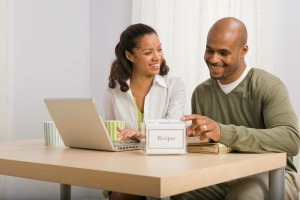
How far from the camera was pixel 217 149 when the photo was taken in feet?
4.79

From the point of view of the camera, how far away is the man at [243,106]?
60.9 inches

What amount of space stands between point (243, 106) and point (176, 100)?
1.84 ft

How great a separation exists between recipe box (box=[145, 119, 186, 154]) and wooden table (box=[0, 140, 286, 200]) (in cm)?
3

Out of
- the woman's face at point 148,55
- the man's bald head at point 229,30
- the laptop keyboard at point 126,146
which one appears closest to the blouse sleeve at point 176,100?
the woman's face at point 148,55

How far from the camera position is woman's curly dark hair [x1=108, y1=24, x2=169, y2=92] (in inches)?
94.6

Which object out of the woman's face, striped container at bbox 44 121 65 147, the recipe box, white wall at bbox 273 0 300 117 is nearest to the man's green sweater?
the recipe box

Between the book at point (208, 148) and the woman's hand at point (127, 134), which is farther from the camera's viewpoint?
the woman's hand at point (127, 134)

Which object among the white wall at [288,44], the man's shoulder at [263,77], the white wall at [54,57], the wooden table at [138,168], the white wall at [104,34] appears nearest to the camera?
the wooden table at [138,168]

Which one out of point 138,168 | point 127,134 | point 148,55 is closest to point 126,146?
point 127,134

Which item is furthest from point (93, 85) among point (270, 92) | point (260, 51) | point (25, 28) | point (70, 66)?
A: point (270, 92)

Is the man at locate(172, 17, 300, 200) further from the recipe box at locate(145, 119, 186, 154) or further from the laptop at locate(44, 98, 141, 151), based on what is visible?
the laptop at locate(44, 98, 141, 151)

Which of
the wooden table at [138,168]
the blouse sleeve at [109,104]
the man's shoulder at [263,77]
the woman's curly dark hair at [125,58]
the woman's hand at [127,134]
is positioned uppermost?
the woman's curly dark hair at [125,58]

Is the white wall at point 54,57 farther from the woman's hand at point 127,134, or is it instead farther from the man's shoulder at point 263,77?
the man's shoulder at point 263,77

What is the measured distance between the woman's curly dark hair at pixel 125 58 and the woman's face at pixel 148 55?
28 millimetres
